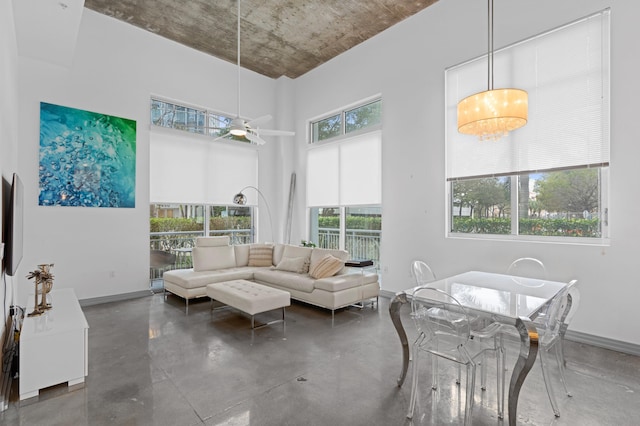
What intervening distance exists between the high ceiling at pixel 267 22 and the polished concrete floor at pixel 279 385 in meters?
4.67

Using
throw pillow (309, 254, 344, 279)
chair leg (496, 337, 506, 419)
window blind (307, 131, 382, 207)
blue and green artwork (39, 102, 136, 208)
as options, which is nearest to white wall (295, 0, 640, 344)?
window blind (307, 131, 382, 207)

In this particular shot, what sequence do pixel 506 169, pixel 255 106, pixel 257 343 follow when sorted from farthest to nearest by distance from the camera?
1. pixel 255 106
2. pixel 506 169
3. pixel 257 343

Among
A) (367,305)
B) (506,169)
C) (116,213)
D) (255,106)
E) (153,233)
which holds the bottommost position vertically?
(367,305)

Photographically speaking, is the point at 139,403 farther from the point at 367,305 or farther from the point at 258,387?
the point at 367,305

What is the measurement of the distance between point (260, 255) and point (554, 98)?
4995mm

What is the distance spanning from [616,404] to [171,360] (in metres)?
3.62

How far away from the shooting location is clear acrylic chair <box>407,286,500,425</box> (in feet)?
7.18

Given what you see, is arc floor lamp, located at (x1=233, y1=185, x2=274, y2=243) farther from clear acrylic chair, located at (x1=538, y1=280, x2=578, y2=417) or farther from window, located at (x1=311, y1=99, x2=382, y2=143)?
clear acrylic chair, located at (x1=538, y1=280, x2=578, y2=417)

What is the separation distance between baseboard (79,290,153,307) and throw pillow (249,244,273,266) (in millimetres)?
1819

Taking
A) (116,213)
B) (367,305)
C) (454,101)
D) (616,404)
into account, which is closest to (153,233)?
(116,213)

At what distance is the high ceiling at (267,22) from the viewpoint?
4.87m

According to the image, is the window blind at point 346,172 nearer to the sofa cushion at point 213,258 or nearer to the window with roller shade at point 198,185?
the window with roller shade at point 198,185

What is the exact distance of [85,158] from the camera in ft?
16.3

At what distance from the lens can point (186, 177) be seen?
6.18m
